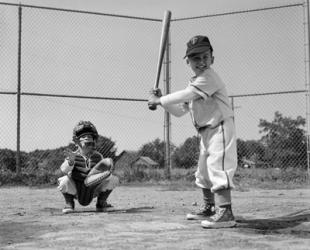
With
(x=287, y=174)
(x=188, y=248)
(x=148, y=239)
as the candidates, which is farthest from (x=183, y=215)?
(x=287, y=174)

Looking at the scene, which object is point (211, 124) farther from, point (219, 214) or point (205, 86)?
point (219, 214)

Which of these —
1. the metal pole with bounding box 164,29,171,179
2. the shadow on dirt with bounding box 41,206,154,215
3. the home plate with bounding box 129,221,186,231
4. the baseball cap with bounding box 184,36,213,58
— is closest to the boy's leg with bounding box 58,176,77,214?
the shadow on dirt with bounding box 41,206,154,215

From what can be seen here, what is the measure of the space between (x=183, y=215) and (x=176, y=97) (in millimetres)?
1170

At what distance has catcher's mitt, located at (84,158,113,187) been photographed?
15.9 ft

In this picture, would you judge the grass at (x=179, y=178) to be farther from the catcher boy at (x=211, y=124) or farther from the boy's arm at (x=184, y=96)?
the boy's arm at (x=184, y=96)

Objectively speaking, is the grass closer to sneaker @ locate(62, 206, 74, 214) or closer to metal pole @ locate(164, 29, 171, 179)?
metal pole @ locate(164, 29, 171, 179)

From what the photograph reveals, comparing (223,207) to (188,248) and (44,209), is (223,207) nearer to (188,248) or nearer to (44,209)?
(188,248)

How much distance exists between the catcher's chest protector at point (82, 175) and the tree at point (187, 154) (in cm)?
508

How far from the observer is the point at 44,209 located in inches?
204

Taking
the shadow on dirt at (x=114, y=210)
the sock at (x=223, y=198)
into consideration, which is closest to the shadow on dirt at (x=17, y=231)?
the shadow on dirt at (x=114, y=210)

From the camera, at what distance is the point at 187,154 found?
10.6 metres

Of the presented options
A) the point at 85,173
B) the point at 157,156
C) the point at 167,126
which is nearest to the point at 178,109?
the point at 85,173

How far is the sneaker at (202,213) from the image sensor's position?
415 cm

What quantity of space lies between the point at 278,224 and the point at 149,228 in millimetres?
1066
